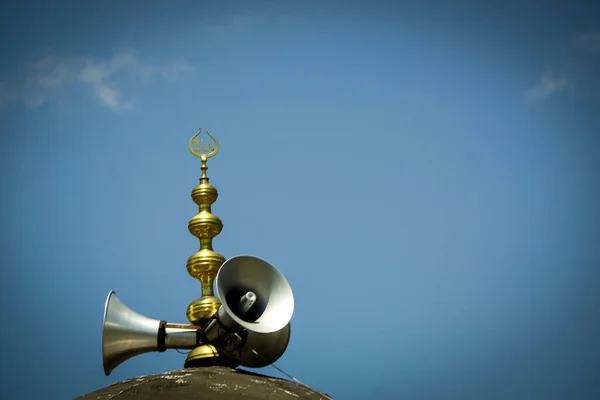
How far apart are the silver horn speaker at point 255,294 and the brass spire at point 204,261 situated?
0.69 m

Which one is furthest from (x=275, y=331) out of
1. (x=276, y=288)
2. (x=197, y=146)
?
(x=197, y=146)

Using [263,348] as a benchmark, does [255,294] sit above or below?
above

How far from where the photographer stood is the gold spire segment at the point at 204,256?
55.8 ft

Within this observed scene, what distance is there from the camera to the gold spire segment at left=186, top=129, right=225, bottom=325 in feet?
55.8

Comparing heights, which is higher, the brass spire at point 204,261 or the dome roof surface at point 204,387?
the brass spire at point 204,261

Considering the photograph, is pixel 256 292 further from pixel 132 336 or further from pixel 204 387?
pixel 132 336

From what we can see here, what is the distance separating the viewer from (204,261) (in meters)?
17.5

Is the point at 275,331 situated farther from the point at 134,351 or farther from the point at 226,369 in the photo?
the point at 134,351

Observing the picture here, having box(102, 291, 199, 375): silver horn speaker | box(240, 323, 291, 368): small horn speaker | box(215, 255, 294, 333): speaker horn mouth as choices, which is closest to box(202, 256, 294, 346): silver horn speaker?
box(215, 255, 294, 333): speaker horn mouth

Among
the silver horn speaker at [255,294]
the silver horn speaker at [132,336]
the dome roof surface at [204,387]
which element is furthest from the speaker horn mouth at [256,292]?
the silver horn speaker at [132,336]

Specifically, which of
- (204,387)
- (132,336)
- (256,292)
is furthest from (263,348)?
(204,387)

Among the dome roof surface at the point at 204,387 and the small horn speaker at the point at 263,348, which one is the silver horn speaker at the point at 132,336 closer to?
the small horn speaker at the point at 263,348

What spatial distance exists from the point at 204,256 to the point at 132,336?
5.02 feet

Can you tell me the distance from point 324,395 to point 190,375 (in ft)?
5.17
